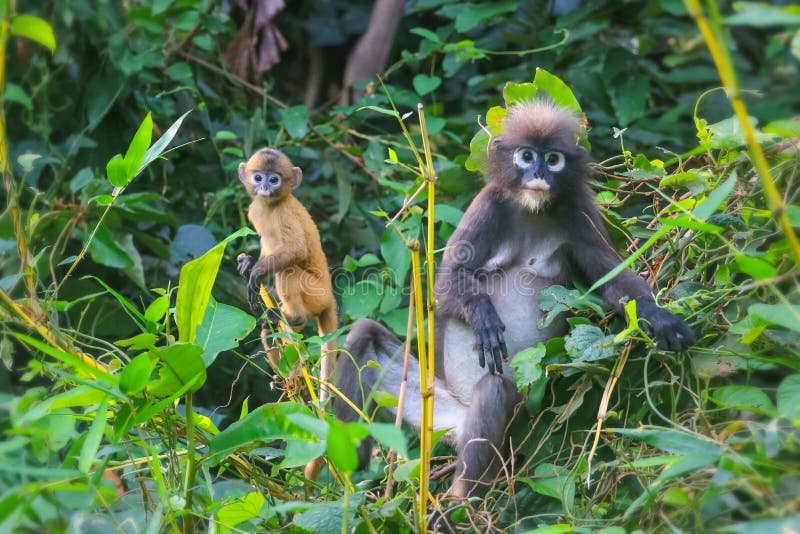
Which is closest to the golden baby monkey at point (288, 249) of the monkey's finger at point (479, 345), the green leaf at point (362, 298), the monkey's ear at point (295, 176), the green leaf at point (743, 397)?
the monkey's ear at point (295, 176)

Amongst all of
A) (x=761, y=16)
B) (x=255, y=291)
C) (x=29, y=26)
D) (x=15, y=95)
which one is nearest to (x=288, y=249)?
(x=255, y=291)

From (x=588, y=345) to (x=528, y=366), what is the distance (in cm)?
28

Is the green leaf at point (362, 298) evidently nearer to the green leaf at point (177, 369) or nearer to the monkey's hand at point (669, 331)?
the monkey's hand at point (669, 331)

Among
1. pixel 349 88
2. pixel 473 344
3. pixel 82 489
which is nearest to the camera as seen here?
pixel 82 489

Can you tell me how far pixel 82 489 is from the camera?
2.88 meters

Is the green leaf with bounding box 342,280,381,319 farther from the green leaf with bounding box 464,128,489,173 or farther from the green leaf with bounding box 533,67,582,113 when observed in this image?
the green leaf with bounding box 533,67,582,113

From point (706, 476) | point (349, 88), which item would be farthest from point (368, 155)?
point (706, 476)

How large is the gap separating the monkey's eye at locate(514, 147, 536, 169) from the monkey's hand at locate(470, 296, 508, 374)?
2.55 ft

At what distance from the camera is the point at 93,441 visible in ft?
9.68

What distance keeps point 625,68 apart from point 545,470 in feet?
13.4

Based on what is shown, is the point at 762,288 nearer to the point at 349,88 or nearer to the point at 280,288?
the point at 280,288

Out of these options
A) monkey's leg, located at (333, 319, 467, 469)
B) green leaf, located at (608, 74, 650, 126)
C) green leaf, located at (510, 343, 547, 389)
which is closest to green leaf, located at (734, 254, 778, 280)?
green leaf, located at (510, 343, 547, 389)

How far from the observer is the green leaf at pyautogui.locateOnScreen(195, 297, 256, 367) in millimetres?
3688

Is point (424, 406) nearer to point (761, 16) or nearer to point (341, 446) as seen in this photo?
point (341, 446)
